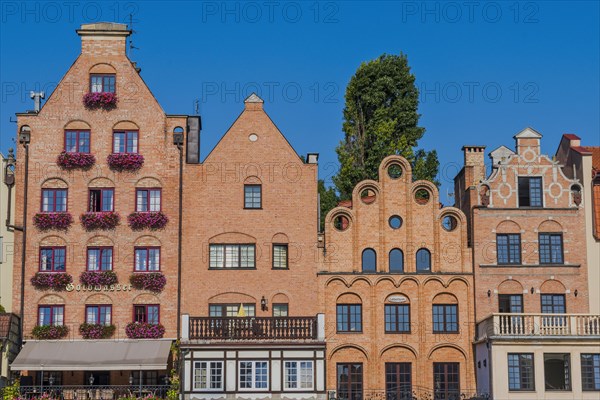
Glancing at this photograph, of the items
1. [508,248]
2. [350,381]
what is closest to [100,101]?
[350,381]

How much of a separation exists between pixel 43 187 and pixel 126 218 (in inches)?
167

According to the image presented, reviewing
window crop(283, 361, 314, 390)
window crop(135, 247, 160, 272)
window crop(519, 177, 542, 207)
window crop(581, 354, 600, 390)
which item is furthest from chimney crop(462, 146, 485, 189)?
window crop(135, 247, 160, 272)

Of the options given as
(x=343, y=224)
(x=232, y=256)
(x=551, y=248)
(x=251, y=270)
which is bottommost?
(x=251, y=270)

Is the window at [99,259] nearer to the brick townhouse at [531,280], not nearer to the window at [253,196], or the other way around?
the window at [253,196]

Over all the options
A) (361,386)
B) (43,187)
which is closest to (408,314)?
(361,386)

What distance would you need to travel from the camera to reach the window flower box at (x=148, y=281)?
5138 cm

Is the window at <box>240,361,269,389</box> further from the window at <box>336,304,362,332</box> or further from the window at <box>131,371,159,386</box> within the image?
the window at <box>131,371,159,386</box>

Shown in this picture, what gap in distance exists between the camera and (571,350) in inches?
1914

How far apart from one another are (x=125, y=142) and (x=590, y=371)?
2381cm

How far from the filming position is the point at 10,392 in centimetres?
4884

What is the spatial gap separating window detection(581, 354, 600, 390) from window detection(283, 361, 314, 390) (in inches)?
Result: 467

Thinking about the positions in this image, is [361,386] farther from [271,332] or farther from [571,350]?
[571,350]

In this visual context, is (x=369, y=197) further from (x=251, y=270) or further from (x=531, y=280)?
(x=531, y=280)

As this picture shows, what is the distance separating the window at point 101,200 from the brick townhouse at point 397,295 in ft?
33.7
